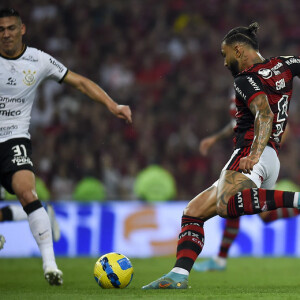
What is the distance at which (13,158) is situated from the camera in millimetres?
6219

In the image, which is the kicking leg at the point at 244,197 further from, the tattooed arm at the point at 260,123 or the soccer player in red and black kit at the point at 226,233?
the soccer player in red and black kit at the point at 226,233

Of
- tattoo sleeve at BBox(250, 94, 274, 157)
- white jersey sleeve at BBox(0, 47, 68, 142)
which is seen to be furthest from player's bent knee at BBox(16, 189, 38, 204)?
tattoo sleeve at BBox(250, 94, 274, 157)

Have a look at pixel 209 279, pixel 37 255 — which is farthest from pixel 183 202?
pixel 209 279

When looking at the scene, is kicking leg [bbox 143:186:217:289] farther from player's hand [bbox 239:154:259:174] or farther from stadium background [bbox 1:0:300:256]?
stadium background [bbox 1:0:300:256]

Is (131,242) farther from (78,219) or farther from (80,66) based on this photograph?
(80,66)

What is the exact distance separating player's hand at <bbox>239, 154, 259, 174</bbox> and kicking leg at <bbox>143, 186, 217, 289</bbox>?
23.2 inches

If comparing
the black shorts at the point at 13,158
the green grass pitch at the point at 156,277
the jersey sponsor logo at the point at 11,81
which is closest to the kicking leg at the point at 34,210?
the black shorts at the point at 13,158

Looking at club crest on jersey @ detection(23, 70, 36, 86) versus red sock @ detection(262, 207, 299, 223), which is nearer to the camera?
club crest on jersey @ detection(23, 70, 36, 86)

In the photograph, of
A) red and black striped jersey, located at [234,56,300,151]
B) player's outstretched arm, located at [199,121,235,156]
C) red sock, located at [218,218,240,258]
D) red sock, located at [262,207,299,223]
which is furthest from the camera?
player's outstretched arm, located at [199,121,235,156]

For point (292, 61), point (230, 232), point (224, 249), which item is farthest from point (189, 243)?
point (224, 249)

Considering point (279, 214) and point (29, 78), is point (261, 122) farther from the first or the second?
point (279, 214)

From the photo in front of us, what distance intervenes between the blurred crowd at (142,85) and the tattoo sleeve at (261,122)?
256 inches

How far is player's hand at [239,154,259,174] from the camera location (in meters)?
5.31

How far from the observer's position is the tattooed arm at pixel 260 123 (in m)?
5.45
